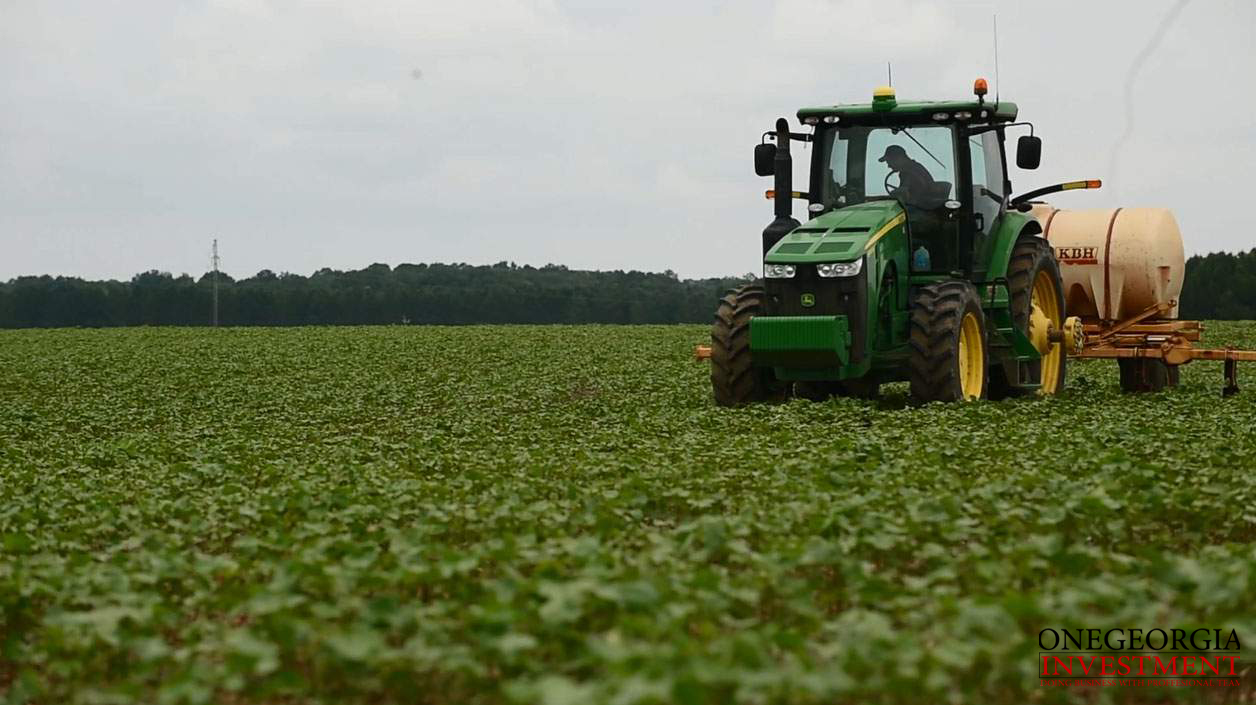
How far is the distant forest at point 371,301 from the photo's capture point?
246 ft

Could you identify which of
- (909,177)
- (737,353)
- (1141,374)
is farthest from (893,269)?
(1141,374)

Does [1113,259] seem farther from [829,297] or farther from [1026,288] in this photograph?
[829,297]

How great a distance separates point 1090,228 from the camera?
18.3 m

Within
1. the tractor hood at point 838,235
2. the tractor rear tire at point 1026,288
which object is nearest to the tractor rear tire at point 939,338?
the tractor hood at point 838,235

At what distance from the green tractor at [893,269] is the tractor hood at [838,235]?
0.7 inches

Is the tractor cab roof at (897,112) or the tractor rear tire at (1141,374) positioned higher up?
the tractor cab roof at (897,112)

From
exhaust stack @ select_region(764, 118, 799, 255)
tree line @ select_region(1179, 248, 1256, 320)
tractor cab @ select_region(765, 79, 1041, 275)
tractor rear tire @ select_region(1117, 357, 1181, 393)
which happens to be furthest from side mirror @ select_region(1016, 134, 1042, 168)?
tree line @ select_region(1179, 248, 1256, 320)

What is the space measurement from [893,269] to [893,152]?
1.30 meters

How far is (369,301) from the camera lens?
7762 cm

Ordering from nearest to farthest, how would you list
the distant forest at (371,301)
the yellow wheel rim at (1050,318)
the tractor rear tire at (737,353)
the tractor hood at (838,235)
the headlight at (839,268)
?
the headlight at (839,268)
the tractor hood at (838,235)
the tractor rear tire at (737,353)
the yellow wheel rim at (1050,318)
the distant forest at (371,301)

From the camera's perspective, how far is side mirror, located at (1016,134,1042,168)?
610 inches

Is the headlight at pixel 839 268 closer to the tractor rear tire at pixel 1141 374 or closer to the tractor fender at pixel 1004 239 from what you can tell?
the tractor fender at pixel 1004 239

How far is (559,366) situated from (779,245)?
16.1 meters

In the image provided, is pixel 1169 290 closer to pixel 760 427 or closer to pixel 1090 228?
pixel 1090 228
